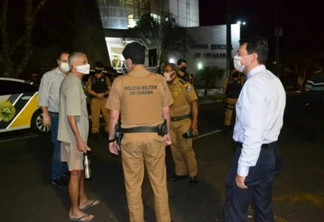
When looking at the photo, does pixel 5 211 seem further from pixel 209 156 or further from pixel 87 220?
pixel 209 156

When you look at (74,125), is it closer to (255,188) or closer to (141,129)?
(141,129)

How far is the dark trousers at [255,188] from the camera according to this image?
284cm

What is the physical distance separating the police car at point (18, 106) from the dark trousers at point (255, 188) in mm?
7445

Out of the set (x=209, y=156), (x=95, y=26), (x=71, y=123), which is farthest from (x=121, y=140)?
(x=95, y=26)

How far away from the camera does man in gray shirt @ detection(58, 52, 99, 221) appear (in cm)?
402

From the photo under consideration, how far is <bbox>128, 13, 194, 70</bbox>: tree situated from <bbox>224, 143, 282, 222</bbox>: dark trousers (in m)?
26.7

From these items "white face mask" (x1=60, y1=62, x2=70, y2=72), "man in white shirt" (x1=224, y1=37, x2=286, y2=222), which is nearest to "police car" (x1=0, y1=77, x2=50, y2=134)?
"white face mask" (x1=60, y1=62, x2=70, y2=72)

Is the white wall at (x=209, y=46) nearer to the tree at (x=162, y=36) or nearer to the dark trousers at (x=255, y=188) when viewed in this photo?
the tree at (x=162, y=36)

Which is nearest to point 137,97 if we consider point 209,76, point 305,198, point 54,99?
point 54,99

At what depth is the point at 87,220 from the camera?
13.9 ft

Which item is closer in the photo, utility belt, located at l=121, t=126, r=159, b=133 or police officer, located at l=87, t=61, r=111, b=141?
utility belt, located at l=121, t=126, r=159, b=133

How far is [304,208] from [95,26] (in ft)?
83.1

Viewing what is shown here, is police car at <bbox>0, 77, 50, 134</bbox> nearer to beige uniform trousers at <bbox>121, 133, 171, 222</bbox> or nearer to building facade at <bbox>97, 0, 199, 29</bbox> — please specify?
beige uniform trousers at <bbox>121, 133, 171, 222</bbox>

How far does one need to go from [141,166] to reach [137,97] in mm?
678
